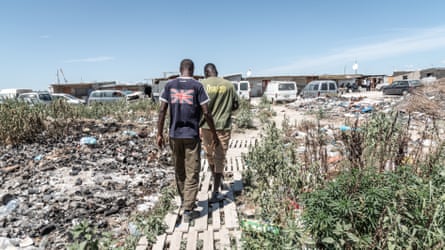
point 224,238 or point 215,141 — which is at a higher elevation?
point 215,141

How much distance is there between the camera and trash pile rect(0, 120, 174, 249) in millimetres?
2961

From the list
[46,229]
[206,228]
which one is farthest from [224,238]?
[46,229]

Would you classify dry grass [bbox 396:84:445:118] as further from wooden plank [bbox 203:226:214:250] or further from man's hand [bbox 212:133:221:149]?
wooden plank [bbox 203:226:214:250]

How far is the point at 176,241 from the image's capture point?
8.39 ft

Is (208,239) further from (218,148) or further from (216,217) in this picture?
(218,148)

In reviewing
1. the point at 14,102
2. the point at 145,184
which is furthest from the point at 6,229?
the point at 14,102

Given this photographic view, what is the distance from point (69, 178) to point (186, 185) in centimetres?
217

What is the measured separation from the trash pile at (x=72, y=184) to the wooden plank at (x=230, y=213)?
0.93 metres

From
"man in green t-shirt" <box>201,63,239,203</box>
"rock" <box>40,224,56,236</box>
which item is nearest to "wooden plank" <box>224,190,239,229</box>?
"man in green t-shirt" <box>201,63,239,203</box>

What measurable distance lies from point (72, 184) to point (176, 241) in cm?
215

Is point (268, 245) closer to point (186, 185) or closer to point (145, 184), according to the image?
point (186, 185)

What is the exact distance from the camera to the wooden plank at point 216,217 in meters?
2.82

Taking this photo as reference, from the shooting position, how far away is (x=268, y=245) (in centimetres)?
181

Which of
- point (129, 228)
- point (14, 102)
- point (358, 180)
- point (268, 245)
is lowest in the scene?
point (129, 228)
